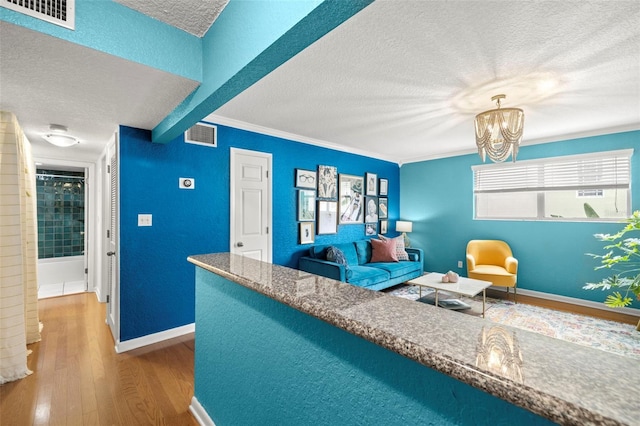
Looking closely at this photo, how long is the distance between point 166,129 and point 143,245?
1166 mm

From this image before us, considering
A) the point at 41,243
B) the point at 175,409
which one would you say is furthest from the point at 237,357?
the point at 41,243

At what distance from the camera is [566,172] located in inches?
164

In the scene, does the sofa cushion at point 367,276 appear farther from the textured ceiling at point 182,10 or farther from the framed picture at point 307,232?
the textured ceiling at point 182,10

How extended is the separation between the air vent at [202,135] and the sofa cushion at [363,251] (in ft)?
9.05

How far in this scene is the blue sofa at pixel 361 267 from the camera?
12.3 feet

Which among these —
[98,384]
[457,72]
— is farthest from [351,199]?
[98,384]

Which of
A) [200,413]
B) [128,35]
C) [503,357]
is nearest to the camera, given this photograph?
[503,357]

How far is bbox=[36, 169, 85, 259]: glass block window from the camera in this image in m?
4.91

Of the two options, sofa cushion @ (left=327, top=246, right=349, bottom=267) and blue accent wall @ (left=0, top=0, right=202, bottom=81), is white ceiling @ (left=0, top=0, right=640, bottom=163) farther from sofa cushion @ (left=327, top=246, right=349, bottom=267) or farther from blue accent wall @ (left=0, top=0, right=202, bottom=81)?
sofa cushion @ (left=327, top=246, right=349, bottom=267)

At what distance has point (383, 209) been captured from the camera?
221 inches

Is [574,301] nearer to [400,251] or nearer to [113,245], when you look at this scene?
[400,251]

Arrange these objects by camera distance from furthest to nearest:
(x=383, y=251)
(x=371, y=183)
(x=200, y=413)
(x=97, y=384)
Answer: (x=371, y=183)
(x=383, y=251)
(x=97, y=384)
(x=200, y=413)

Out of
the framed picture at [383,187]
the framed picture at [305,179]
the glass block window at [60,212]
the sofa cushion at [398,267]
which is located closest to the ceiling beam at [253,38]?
the framed picture at [305,179]

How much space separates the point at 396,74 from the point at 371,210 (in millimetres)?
3250
